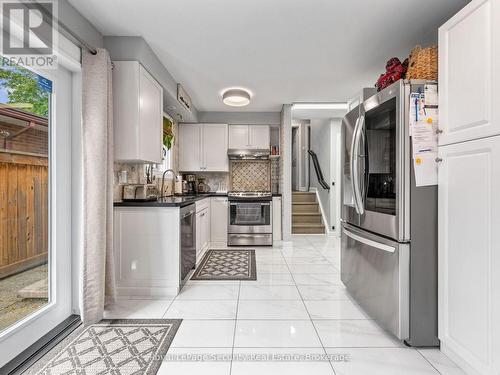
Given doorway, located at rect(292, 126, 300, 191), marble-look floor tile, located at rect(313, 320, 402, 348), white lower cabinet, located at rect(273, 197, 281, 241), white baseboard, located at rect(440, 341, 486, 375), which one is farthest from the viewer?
doorway, located at rect(292, 126, 300, 191)

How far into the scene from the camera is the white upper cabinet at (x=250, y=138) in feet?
17.3

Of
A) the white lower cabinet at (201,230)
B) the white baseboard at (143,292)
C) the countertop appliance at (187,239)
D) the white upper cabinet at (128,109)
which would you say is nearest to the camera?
the white upper cabinet at (128,109)

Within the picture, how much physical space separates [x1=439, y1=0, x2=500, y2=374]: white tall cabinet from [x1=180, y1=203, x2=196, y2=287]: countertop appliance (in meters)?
2.14

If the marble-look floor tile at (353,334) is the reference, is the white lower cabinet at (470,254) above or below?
above

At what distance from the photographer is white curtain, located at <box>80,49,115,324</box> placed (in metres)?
2.14

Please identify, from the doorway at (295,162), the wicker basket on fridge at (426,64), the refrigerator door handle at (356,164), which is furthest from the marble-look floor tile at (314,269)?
the doorway at (295,162)

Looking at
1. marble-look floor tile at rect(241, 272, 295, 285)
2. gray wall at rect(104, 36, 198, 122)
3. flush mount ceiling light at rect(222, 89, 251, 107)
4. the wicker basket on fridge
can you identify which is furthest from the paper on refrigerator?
flush mount ceiling light at rect(222, 89, 251, 107)

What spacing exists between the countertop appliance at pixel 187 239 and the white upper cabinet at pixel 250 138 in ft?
7.04

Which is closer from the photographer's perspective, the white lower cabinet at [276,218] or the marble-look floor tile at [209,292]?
the marble-look floor tile at [209,292]

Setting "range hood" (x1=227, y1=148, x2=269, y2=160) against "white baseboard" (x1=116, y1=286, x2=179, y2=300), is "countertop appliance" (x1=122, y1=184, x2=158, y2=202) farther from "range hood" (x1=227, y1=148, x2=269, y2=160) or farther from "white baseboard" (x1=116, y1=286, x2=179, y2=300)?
"range hood" (x1=227, y1=148, x2=269, y2=160)

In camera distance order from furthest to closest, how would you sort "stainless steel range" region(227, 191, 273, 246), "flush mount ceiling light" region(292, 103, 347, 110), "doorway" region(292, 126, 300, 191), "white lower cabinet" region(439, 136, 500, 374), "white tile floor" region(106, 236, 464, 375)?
1. "doorway" region(292, 126, 300, 191)
2. "stainless steel range" region(227, 191, 273, 246)
3. "flush mount ceiling light" region(292, 103, 347, 110)
4. "white tile floor" region(106, 236, 464, 375)
5. "white lower cabinet" region(439, 136, 500, 374)

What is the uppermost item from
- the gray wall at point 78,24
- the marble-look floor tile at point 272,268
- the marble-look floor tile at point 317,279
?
the gray wall at point 78,24

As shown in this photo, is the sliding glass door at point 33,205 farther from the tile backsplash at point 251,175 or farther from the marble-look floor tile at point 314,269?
the tile backsplash at point 251,175

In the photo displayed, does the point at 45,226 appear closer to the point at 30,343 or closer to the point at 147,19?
the point at 30,343
